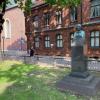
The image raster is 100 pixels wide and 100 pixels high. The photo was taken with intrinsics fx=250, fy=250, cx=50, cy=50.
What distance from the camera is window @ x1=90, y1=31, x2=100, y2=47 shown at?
28547mm

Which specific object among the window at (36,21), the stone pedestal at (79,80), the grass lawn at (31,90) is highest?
the window at (36,21)

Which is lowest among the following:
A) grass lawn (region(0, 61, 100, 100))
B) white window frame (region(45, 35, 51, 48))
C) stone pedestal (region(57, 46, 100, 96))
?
grass lawn (region(0, 61, 100, 100))

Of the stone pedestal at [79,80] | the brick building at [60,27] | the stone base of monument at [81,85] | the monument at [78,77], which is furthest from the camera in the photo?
the brick building at [60,27]

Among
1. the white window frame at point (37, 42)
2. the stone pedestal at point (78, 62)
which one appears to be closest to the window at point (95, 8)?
the white window frame at point (37, 42)

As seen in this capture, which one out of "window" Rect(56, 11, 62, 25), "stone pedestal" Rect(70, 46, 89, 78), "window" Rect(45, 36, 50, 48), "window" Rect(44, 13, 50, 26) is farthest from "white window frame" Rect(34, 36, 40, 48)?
"stone pedestal" Rect(70, 46, 89, 78)

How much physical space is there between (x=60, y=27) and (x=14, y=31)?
22.6 m

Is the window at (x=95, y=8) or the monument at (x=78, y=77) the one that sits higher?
the window at (x=95, y=8)

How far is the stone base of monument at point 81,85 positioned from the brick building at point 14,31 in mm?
35978

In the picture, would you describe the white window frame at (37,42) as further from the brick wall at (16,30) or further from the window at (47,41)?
the brick wall at (16,30)

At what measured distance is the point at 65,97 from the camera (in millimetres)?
10898

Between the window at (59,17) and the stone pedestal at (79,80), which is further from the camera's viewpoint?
the window at (59,17)

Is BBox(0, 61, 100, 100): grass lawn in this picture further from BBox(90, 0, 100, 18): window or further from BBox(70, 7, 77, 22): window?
BBox(70, 7, 77, 22): window

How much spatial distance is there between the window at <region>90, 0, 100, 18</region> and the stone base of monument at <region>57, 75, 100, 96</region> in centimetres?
1716

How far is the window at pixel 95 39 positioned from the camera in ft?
93.7
